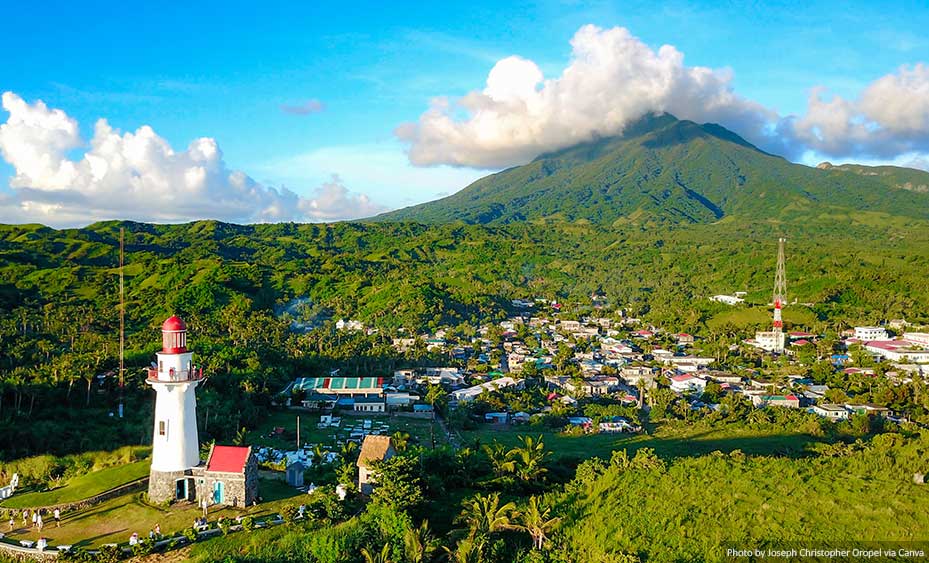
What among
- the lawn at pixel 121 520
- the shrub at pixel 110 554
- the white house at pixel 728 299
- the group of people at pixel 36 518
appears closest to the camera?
the shrub at pixel 110 554

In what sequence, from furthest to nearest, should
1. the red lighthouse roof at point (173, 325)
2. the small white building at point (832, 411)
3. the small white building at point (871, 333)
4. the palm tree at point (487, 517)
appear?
the small white building at point (871, 333), the small white building at point (832, 411), the red lighthouse roof at point (173, 325), the palm tree at point (487, 517)

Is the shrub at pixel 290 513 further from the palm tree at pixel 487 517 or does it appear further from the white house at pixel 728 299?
the white house at pixel 728 299

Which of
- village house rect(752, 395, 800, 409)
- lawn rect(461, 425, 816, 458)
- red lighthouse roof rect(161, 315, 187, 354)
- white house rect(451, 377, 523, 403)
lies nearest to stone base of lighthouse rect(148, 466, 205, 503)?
red lighthouse roof rect(161, 315, 187, 354)

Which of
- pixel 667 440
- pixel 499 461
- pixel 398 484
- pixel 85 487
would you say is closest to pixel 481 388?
pixel 667 440

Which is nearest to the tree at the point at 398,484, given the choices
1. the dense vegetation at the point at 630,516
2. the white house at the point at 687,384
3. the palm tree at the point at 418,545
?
the dense vegetation at the point at 630,516

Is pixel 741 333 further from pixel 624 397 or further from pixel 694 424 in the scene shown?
pixel 694 424

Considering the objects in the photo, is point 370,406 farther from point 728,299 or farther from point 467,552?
point 728,299
